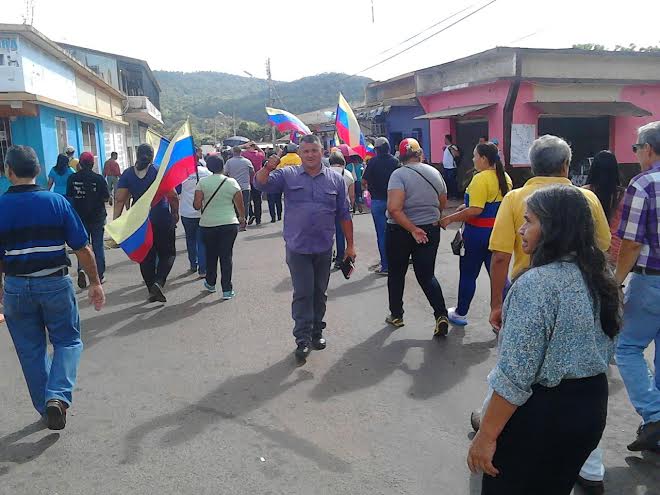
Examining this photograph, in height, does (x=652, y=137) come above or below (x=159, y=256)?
above

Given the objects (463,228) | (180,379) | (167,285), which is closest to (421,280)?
(463,228)

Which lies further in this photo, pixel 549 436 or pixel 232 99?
pixel 232 99

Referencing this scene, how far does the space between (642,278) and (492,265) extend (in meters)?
0.85

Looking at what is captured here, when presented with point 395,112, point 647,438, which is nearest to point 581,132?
point 395,112

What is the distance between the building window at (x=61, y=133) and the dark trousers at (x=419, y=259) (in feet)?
48.2

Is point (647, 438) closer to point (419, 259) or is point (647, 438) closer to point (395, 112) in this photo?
point (419, 259)

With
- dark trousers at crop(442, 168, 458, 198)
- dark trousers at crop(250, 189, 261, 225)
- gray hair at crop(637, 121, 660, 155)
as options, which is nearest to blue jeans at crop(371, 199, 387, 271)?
gray hair at crop(637, 121, 660, 155)

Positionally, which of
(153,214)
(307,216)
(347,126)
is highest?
(347,126)

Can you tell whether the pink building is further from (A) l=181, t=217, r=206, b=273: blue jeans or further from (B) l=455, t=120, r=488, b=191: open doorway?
(A) l=181, t=217, r=206, b=273: blue jeans

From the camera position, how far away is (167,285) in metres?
8.07

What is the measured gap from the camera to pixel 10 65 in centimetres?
1399

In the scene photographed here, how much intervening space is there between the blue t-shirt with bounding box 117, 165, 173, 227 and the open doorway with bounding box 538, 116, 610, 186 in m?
13.2

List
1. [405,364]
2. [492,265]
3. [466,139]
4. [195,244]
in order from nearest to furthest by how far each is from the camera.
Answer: [492,265] < [405,364] < [195,244] < [466,139]

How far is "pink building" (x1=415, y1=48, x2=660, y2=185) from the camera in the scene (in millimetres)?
15875
